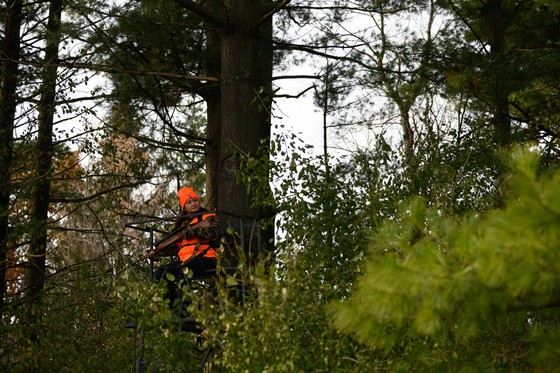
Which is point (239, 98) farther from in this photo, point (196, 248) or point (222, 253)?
point (222, 253)

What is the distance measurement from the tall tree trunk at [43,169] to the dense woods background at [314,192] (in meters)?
0.04

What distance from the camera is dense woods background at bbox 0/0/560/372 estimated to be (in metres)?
3.50

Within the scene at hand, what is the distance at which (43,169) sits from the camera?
1176 cm

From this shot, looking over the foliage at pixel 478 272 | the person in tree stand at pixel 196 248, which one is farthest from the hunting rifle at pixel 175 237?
the foliage at pixel 478 272

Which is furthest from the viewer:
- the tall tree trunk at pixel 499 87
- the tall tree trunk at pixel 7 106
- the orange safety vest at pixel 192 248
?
the tall tree trunk at pixel 7 106

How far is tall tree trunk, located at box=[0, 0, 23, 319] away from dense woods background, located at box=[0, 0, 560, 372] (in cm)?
3

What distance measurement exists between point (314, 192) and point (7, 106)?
590cm

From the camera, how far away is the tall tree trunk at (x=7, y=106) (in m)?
11.3

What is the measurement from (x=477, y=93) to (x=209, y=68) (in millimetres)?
3378

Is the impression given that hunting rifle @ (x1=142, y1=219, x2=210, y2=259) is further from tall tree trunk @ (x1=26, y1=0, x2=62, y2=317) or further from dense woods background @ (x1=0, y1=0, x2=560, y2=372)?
tall tree trunk @ (x1=26, y1=0, x2=62, y2=317)

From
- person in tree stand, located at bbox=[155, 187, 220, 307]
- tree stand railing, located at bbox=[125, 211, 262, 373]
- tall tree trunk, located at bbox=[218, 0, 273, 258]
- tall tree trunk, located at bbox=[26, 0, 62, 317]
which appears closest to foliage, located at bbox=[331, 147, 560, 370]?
tree stand railing, located at bbox=[125, 211, 262, 373]

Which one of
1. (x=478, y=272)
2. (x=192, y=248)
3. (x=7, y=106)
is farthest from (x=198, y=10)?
(x=478, y=272)

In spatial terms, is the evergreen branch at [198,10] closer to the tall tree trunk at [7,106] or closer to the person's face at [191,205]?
the person's face at [191,205]

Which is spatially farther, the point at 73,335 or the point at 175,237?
the point at 73,335
